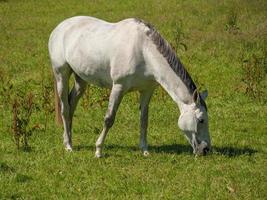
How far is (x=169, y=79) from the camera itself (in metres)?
8.63

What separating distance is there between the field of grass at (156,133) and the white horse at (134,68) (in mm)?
548

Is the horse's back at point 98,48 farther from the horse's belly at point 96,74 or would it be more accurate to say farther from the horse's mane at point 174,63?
the horse's mane at point 174,63

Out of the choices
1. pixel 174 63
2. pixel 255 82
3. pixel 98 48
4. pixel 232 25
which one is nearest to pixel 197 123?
pixel 174 63

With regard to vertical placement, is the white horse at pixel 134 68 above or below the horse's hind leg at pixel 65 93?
above

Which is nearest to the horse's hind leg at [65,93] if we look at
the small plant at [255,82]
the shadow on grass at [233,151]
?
the shadow on grass at [233,151]

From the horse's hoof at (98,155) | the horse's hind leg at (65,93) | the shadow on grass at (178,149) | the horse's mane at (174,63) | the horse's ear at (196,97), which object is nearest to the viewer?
the horse's ear at (196,97)

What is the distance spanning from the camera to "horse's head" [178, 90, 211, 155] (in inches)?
336

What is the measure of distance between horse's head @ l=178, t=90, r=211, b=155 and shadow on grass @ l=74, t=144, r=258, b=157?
379 mm

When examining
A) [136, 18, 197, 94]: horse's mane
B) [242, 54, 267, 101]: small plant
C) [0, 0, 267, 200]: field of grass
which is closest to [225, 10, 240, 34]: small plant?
[0, 0, 267, 200]: field of grass

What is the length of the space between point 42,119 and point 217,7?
14.3 metres

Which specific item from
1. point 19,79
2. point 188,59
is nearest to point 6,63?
point 19,79

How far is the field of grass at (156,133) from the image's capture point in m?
7.58

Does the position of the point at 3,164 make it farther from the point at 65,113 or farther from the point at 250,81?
the point at 250,81

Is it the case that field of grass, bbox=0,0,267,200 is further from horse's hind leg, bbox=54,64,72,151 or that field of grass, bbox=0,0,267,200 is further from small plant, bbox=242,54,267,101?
horse's hind leg, bbox=54,64,72,151
